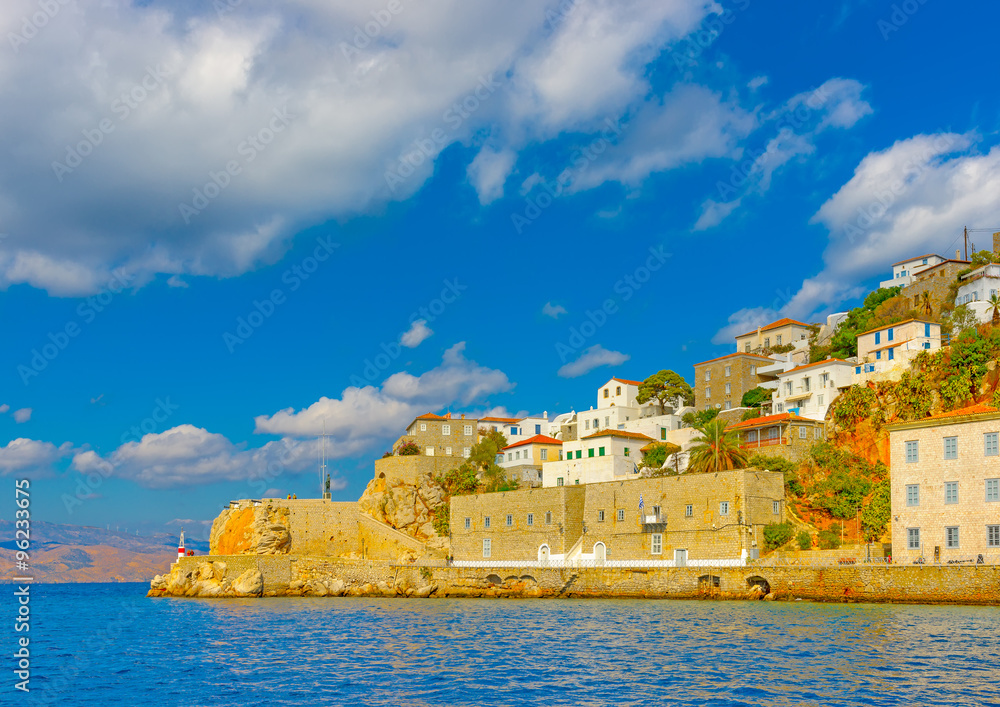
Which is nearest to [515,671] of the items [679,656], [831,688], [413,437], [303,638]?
[679,656]

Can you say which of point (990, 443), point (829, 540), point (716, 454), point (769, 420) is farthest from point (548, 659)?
point (769, 420)

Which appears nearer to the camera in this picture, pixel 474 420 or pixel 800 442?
pixel 800 442

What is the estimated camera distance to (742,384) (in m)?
68.9

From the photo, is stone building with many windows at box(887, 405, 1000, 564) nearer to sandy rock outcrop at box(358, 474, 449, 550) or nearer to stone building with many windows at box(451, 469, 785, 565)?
stone building with many windows at box(451, 469, 785, 565)

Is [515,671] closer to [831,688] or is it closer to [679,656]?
[679,656]

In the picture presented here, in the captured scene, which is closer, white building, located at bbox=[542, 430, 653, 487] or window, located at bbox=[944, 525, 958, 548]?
window, located at bbox=[944, 525, 958, 548]

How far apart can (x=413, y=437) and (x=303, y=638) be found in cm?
4488

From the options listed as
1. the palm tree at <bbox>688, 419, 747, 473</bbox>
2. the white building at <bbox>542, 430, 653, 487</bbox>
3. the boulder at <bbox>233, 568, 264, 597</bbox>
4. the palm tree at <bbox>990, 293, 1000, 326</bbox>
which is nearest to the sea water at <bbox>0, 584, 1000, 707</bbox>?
the palm tree at <bbox>688, 419, 747, 473</bbox>

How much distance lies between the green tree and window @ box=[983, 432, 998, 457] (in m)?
35.8

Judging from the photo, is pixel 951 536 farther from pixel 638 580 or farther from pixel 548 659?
pixel 548 659

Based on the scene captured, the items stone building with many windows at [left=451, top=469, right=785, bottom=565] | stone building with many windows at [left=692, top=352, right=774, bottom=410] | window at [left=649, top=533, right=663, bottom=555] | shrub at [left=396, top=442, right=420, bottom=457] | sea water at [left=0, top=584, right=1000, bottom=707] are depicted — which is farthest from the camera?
shrub at [left=396, top=442, right=420, bottom=457]

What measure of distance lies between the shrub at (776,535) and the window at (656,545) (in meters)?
6.02

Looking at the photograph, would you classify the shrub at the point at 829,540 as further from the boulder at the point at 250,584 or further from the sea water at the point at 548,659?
the boulder at the point at 250,584

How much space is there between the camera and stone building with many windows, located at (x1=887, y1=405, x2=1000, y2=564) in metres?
37.9
